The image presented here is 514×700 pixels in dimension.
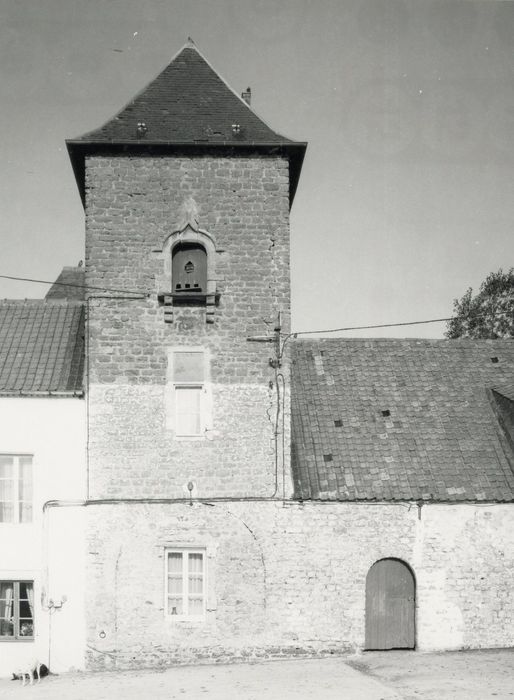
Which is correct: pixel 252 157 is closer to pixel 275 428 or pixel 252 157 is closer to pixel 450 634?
pixel 275 428

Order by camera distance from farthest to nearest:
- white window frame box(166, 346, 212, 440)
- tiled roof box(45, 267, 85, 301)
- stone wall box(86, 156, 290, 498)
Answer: tiled roof box(45, 267, 85, 301) < white window frame box(166, 346, 212, 440) < stone wall box(86, 156, 290, 498)

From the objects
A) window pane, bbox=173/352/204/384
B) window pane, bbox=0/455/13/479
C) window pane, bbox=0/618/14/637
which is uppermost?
window pane, bbox=173/352/204/384

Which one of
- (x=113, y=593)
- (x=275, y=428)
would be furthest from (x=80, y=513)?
(x=275, y=428)

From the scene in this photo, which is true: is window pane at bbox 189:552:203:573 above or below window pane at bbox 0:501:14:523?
below

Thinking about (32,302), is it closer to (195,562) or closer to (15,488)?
(15,488)

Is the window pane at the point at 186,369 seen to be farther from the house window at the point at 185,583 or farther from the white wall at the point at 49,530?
the house window at the point at 185,583

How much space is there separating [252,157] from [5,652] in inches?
488

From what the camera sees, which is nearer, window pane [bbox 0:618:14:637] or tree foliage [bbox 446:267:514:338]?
window pane [bbox 0:618:14:637]

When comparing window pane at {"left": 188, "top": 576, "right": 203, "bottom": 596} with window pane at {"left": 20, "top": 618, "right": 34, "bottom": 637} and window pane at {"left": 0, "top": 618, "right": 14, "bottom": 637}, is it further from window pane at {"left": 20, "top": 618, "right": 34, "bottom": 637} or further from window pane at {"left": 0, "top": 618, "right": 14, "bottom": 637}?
window pane at {"left": 0, "top": 618, "right": 14, "bottom": 637}

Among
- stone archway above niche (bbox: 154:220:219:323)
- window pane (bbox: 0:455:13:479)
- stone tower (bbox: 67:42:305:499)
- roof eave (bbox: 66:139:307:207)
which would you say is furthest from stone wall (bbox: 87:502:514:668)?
roof eave (bbox: 66:139:307:207)

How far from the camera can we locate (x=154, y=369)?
745 inches

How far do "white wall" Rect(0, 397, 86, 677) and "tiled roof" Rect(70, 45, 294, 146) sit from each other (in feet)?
21.0

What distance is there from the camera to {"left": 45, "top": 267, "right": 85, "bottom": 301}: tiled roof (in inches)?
1192

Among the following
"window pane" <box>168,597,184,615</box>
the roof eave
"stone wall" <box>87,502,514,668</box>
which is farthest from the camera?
the roof eave
